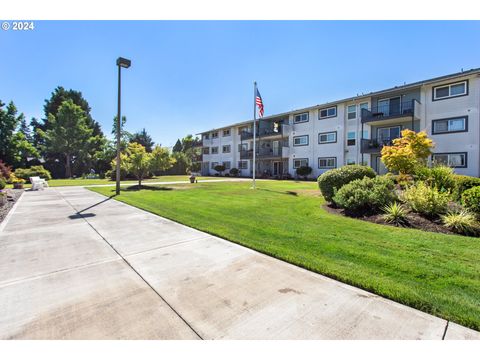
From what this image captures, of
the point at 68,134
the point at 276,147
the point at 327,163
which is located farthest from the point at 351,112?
the point at 68,134

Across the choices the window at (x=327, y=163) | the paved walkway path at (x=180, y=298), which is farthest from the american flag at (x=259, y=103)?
the paved walkway path at (x=180, y=298)

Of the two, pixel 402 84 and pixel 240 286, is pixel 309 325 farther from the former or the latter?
pixel 402 84

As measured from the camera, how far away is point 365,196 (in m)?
7.39

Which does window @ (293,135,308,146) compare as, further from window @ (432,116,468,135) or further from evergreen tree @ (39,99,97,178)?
evergreen tree @ (39,99,97,178)

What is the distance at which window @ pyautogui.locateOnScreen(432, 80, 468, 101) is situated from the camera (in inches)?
738

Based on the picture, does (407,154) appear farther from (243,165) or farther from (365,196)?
(243,165)

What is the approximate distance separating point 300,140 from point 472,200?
25134 mm

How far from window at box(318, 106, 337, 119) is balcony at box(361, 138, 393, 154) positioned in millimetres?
5515

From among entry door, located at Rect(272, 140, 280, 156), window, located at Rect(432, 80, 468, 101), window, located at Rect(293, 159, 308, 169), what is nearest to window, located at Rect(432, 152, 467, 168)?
window, located at Rect(432, 80, 468, 101)

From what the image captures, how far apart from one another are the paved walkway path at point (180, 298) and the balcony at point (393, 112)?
22210mm

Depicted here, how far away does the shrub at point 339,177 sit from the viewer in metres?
→ 8.98

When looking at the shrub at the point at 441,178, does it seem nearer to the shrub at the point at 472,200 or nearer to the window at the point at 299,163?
the shrub at the point at 472,200

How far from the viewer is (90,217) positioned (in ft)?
25.2
